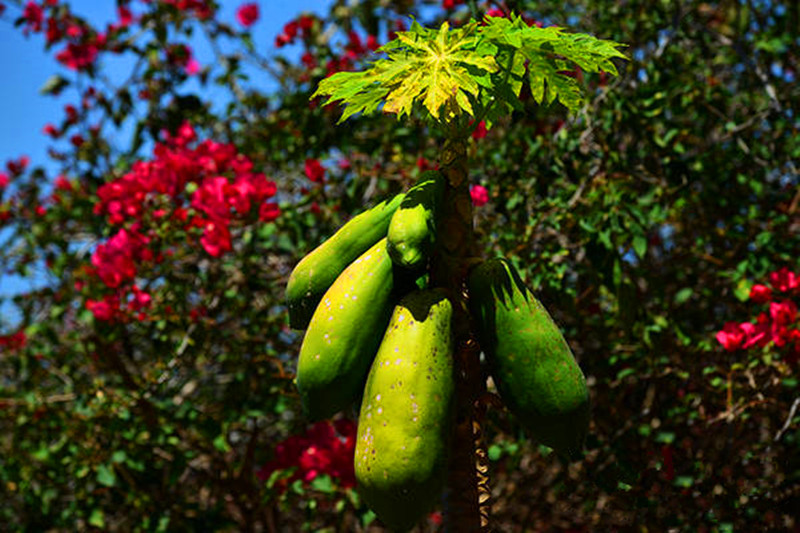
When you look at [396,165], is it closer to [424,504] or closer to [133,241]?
[133,241]

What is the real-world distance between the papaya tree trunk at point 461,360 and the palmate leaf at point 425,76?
12cm

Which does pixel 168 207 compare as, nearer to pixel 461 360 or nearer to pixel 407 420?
pixel 461 360

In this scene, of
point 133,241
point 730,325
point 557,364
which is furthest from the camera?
point 133,241

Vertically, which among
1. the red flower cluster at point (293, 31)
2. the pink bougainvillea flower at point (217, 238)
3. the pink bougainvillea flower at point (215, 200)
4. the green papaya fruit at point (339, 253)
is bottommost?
the green papaya fruit at point (339, 253)

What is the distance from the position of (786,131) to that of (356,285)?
2.50 m

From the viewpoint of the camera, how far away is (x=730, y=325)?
2434 millimetres

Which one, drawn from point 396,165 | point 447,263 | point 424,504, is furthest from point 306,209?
point 424,504

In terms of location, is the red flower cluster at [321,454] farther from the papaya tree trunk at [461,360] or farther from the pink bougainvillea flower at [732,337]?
the papaya tree trunk at [461,360]

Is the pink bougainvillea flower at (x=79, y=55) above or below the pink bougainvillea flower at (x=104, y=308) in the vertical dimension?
above

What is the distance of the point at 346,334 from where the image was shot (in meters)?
1.26

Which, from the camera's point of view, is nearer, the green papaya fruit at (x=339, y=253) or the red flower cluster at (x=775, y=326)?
the green papaya fruit at (x=339, y=253)

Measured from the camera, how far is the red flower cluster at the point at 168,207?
2.89 meters

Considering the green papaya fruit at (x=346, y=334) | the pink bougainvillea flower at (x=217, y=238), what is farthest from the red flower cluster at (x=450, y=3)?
the green papaya fruit at (x=346, y=334)

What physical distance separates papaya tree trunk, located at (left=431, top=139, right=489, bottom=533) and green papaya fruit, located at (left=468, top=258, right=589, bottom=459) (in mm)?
31
